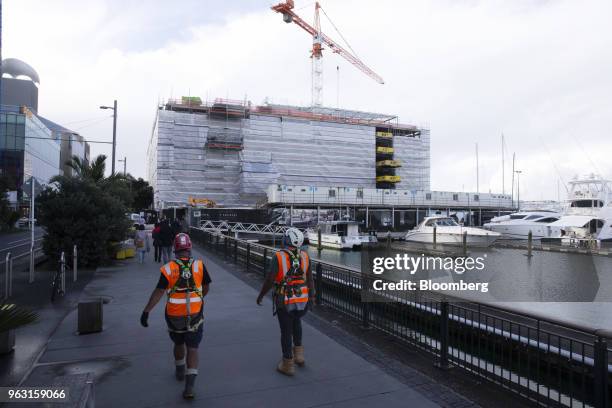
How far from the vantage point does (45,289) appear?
10.9 meters

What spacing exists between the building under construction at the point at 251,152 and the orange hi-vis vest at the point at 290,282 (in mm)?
55189

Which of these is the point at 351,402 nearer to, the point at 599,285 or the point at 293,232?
the point at 293,232

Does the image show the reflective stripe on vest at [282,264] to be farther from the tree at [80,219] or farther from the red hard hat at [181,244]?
the tree at [80,219]

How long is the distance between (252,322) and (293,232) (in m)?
3.17

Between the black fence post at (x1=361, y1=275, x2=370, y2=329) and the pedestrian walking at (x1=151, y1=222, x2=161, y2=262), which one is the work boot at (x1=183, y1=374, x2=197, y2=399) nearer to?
the black fence post at (x1=361, y1=275, x2=370, y2=329)

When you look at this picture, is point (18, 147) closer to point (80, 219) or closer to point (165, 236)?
point (80, 219)

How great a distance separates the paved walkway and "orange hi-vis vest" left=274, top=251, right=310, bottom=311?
2.95 feet

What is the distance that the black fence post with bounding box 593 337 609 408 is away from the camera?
3777 mm

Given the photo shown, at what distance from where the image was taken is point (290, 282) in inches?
201

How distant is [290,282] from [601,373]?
3.19 metres

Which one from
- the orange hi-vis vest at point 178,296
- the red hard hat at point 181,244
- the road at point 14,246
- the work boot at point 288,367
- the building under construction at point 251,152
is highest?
the building under construction at point 251,152

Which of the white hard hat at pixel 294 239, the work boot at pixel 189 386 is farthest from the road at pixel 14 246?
the white hard hat at pixel 294 239

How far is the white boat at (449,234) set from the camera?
36469 millimetres

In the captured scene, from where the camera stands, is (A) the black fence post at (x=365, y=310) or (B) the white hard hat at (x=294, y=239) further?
(A) the black fence post at (x=365, y=310)
